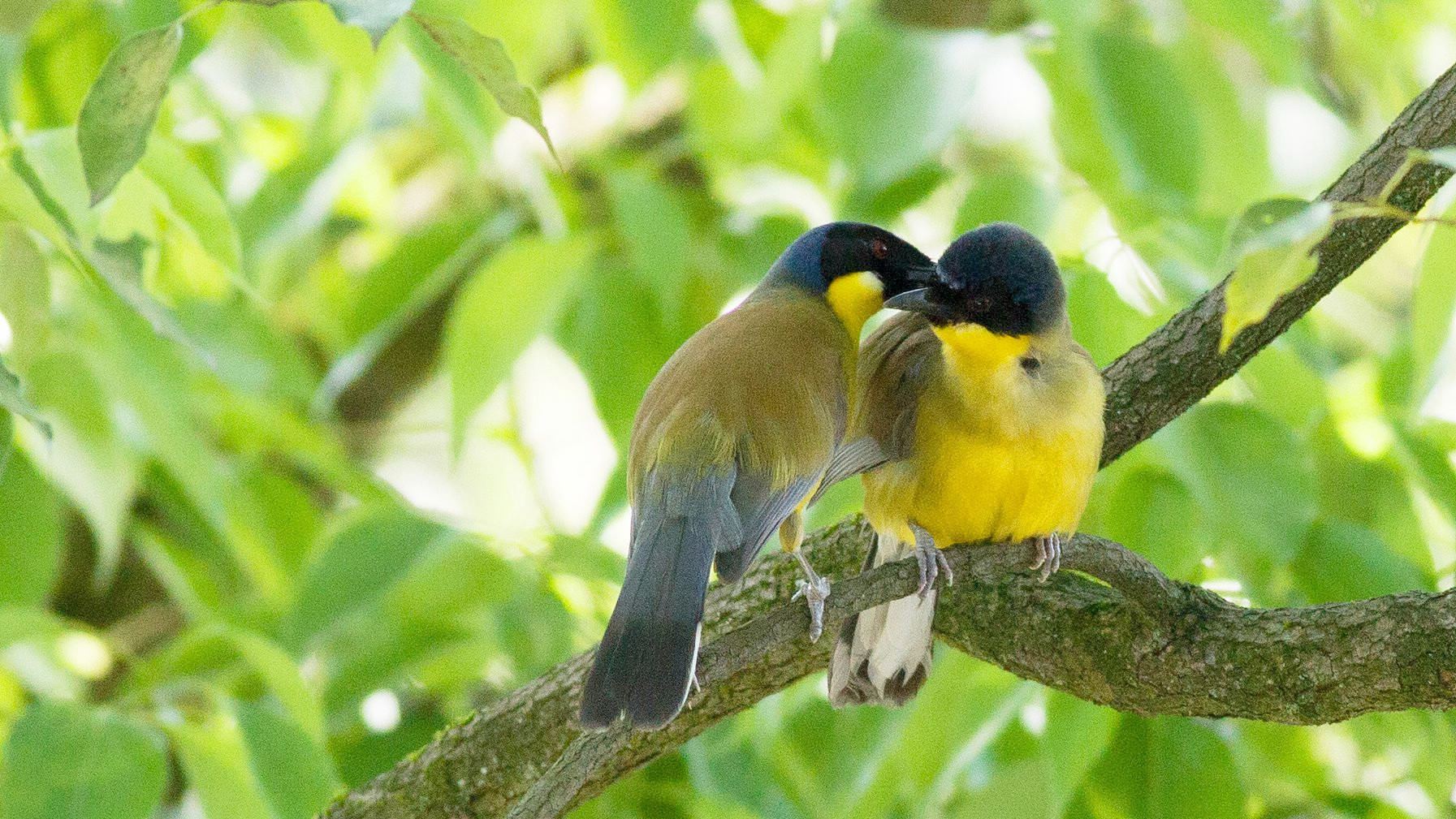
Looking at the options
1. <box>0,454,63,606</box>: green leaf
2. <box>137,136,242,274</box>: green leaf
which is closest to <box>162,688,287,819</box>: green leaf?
<box>0,454,63,606</box>: green leaf

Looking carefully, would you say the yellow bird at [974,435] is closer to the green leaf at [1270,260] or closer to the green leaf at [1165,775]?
the green leaf at [1165,775]

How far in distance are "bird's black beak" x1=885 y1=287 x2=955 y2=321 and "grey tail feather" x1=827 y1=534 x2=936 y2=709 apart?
15.2 inches

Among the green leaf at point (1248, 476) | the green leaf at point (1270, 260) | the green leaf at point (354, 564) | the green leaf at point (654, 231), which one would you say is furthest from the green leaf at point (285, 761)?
the green leaf at point (1270, 260)

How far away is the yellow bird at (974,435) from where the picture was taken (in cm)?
251

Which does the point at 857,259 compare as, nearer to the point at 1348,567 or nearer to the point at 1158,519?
the point at 1158,519

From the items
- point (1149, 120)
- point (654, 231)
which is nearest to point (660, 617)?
point (654, 231)

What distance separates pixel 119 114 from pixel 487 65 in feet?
1.25

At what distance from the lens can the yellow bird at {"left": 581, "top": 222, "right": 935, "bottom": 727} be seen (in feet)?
6.41

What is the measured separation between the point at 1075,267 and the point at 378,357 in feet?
9.95

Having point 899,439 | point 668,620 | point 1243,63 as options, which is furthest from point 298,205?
point 1243,63

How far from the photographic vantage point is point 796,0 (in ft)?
12.1

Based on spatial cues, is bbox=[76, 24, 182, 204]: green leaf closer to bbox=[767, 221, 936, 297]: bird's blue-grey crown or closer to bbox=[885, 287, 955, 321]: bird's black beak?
bbox=[885, 287, 955, 321]: bird's black beak

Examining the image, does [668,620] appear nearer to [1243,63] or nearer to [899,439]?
[899,439]

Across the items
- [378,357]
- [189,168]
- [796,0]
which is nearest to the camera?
[189,168]
